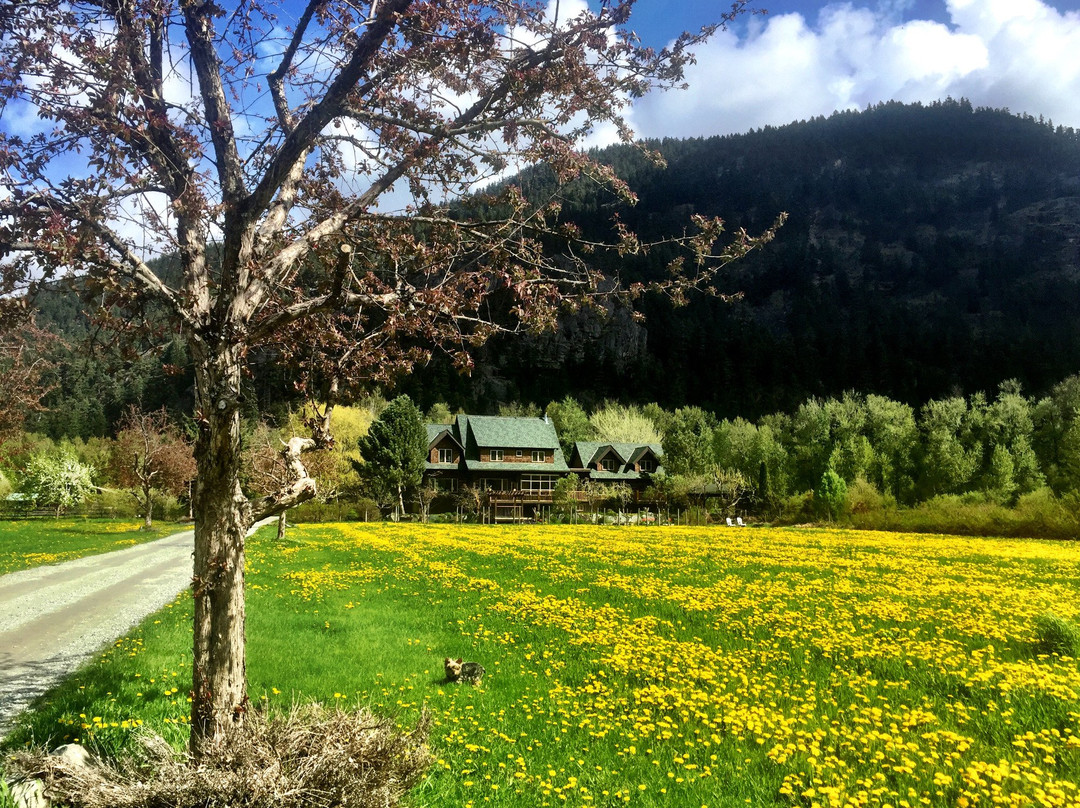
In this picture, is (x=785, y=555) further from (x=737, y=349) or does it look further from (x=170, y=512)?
(x=737, y=349)

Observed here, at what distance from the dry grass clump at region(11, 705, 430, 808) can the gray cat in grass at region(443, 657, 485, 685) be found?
3767mm

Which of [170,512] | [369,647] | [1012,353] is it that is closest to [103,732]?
[369,647]

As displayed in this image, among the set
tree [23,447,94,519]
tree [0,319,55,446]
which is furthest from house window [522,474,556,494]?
tree [0,319,55,446]

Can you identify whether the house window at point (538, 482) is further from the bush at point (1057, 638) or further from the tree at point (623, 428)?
the bush at point (1057, 638)

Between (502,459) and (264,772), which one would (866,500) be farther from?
(264,772)

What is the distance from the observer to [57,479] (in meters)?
61.0

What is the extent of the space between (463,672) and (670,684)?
2958 mm

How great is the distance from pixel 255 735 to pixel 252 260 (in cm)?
352

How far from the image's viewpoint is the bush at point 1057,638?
10.0 metres

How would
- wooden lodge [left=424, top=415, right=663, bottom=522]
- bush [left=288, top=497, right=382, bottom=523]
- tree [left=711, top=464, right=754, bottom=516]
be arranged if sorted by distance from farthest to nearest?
wooden lodge [left=424, top=415, right=663, bottom=522], tree [left=711, top=464, right=754, bottom=516], bush [left=288, top=497, right=382, bottom=523]

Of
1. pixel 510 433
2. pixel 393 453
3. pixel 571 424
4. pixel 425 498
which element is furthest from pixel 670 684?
pixel 571 424

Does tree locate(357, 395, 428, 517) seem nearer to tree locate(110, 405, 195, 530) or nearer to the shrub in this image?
tree locate(110, 405, 195, 530)

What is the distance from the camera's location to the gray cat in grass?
29.5 feet

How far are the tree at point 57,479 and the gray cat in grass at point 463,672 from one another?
65.2 meters
